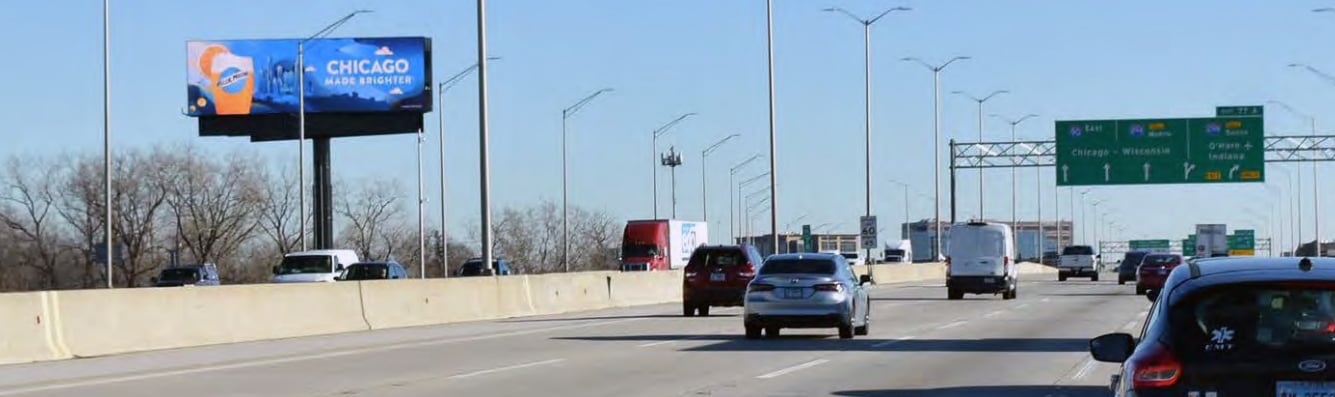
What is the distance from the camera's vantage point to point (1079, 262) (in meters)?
87.2

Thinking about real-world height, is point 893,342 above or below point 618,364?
below

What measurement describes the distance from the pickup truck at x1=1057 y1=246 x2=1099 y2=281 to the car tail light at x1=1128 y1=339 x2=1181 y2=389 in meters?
79.1

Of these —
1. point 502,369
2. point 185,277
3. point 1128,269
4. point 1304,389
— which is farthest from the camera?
point 1128,269

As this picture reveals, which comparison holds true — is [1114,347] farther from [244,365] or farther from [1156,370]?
[244,365]

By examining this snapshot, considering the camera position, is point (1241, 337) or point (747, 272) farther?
point (747, 272)

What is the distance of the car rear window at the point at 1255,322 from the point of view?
8867 mm

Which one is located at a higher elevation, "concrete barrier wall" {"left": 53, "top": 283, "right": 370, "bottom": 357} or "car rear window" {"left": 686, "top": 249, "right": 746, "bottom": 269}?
"car rear window" {"left": 686, "top": 249, "right": 746, "bottom": 269}

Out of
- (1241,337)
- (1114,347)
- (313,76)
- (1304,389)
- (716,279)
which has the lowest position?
(716,279)

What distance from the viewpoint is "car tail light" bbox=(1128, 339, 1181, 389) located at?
8805 millimetres

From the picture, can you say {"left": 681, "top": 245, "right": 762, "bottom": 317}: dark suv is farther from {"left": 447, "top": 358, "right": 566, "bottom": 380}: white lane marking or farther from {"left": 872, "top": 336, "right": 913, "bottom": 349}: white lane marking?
{"left": 447, "top": 358, "right": 566, "bottom": 380}: white lane marking

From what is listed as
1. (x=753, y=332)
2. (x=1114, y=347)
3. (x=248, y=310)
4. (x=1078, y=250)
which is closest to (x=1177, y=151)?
(x=1078, y=250)

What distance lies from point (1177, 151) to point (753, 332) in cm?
4813

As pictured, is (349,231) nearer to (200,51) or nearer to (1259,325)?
(200,51)

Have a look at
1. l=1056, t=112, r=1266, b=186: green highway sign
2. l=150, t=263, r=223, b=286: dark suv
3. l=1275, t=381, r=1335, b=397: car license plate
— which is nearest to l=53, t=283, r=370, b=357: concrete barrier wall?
l=1275, t=381, r=1335, b=397: car license plate
